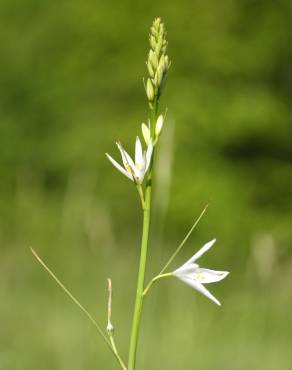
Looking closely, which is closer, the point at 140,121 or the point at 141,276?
the point at 141,276

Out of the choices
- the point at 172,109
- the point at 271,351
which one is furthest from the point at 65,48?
the point at 271,351

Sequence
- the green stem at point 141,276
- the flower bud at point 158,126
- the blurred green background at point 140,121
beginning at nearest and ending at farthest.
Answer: the green stem at point 141,276, the flower bud at point 158,126, the blurred green background at point 140,121

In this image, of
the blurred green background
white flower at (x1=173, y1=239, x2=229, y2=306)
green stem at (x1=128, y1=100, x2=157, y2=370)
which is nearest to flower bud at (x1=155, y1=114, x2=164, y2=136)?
green stem at (x1=128, y1=100, x2=157, y2=370)

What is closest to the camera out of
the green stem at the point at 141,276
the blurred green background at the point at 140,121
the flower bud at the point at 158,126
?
the green stem at the point at 141,276

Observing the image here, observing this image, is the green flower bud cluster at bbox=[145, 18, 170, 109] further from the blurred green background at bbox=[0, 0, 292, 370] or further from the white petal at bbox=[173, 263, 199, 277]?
the blurred green background at bbox=[0, 0, 292, 370]

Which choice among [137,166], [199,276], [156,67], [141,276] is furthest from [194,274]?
[156,67]

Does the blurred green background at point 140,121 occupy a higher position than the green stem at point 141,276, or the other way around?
the green stem at point 141,276

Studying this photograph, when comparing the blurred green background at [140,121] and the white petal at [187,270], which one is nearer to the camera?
the white petal at [187,270]

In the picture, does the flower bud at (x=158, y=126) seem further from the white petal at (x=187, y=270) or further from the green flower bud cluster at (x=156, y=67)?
the white petal at (x=187, y=270)

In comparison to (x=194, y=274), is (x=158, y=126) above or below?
above

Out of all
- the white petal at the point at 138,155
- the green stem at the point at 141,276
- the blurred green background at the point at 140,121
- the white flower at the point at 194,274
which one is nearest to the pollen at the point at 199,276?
the white flower at the point at 194,274

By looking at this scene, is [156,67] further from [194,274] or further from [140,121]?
[140,121]
